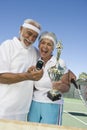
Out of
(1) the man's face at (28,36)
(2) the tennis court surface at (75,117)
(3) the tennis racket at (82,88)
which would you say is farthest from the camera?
(2) the tennis court surface at (75,117)

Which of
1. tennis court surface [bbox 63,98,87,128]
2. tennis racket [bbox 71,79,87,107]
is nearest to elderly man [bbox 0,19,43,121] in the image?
tennis racket [bbox 71,79,87,107]

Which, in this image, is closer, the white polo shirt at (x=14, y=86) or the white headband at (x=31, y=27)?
the white polo shirt at (x=14, y=86)

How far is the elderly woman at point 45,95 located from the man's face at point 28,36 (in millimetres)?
86

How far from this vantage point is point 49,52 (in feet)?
10.4

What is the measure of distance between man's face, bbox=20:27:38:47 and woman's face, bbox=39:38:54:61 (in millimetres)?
81

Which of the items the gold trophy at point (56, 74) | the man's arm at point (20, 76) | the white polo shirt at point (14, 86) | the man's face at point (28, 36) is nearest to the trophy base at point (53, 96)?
the gold trophy at point (56, 74)

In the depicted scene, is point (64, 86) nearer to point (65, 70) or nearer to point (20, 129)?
point (65, 70)

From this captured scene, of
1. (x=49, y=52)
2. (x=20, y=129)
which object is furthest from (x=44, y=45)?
(x=20, y=129)

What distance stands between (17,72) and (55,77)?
315 millimetres

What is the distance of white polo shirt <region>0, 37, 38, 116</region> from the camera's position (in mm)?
3049

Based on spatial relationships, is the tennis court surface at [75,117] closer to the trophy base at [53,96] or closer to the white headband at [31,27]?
the trophy base at [53,96]

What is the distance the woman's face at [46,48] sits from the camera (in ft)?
10.3

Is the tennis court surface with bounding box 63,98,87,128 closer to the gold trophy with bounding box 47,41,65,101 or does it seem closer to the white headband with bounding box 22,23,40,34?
the gold trophy with bounding box 47,41,65,101

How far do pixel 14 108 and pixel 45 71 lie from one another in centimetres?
40
